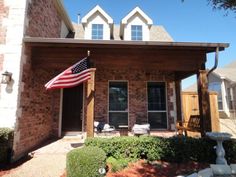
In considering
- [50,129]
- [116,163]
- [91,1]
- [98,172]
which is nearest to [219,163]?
[116,163]

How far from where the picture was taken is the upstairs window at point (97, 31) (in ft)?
38.9

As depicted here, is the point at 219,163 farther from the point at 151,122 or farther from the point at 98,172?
the point at 151,122

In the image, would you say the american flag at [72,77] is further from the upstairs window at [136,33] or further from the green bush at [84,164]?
the upstairs window at [136,33]

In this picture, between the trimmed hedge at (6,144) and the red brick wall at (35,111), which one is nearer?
the trimmed hedge at (6,144)

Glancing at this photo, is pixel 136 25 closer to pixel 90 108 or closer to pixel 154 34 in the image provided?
pixel 154 34

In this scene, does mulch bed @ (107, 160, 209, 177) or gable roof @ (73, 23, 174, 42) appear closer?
mulch bed @ (107, 160, 209, 177)

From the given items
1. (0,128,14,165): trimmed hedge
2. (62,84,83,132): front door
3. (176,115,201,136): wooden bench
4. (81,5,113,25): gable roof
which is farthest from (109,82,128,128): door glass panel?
(0,128,14,165): trimmed hedge

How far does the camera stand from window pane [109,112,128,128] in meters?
9.48

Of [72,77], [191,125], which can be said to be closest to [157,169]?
[72,77]

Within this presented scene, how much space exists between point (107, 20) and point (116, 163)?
8.97 metres

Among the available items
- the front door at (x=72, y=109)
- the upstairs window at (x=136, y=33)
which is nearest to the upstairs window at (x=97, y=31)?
the upstairs window at (x=136, y=33)

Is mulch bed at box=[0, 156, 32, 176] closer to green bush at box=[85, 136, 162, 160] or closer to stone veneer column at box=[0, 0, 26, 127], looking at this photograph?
stone veneer column at box=[0, 0, 26, 127]

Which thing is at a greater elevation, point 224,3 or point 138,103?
point 224,3

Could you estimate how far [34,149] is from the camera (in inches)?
266
